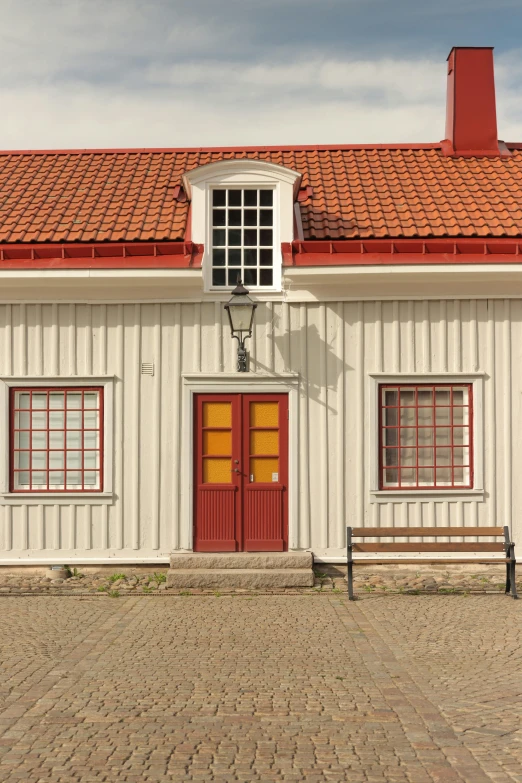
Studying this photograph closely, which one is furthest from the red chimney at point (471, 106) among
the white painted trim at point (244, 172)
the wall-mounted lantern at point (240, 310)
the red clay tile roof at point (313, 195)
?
the wall-mounted lantern at point (240, 310)

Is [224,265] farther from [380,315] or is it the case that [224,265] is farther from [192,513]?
[192,513]

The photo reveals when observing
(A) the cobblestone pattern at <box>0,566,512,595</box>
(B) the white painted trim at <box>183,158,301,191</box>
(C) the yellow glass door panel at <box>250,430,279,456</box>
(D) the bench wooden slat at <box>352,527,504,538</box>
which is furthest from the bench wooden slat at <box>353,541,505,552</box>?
(B) the white painted trim at <box>183,158,301,191</box>

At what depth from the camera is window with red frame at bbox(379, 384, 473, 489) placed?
12.0 metres

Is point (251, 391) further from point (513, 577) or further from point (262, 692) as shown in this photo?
point (262, 692)

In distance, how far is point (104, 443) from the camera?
11.9m

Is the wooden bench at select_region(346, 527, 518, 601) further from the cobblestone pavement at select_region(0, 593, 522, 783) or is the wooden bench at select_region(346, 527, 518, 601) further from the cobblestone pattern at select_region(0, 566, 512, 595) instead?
the cobblestone pavement at select_region(0, 593, 522, 783)

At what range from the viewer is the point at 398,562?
35.9ft

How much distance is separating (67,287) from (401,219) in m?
4.58

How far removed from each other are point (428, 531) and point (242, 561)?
2.32 metres

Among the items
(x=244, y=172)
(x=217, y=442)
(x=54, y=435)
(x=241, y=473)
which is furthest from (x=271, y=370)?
(x=54, y=435)

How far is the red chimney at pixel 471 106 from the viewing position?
50.1ft

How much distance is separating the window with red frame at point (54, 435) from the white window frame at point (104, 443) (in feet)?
0.32

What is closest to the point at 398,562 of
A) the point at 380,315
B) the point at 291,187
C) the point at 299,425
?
the point at 299,425

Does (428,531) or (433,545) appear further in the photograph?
(428,531)
